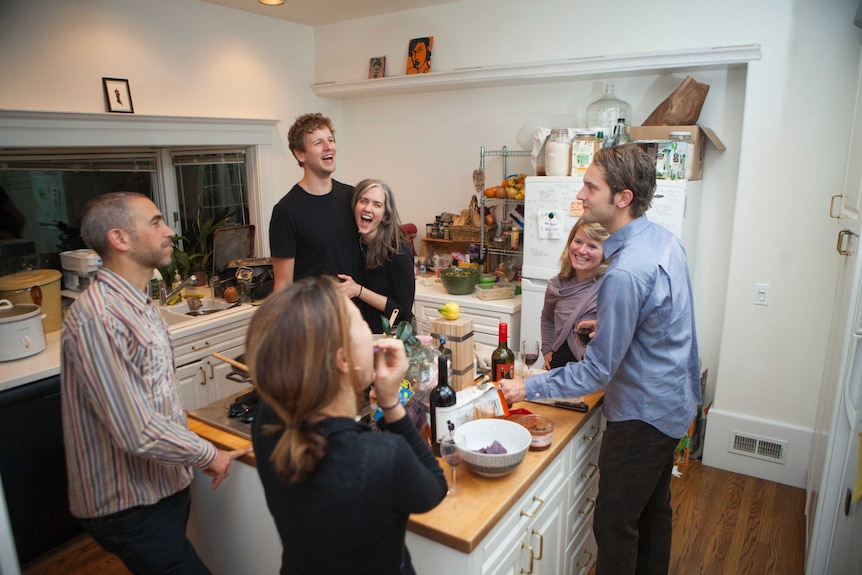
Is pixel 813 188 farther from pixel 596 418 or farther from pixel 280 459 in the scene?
pixel 280 459

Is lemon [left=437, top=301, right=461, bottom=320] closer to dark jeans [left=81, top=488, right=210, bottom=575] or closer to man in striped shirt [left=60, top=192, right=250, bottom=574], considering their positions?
man in striped shirt [left=60, top=192, right=250, bottom=574]

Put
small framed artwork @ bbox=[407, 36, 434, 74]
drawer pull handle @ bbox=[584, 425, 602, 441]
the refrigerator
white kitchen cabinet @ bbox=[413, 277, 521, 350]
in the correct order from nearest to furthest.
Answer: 1. drawer pull handle @ bbox=[584, 425, 602, 441]
2. the refrigerator
3. white kitchen cabinet @ bbox=[413, 277, 521, 350]
4. small framed artwork @ bbox=[407, 36, 434, 74]

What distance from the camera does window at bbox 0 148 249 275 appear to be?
10.5ft

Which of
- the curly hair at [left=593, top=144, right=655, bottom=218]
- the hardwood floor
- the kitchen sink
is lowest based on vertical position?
the hardwood floor

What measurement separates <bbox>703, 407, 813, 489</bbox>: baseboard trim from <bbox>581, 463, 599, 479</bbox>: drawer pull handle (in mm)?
1487

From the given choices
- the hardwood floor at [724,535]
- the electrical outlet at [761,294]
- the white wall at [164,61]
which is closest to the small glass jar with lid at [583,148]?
the electrical outlet at [761,294]

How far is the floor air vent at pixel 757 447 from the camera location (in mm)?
3172

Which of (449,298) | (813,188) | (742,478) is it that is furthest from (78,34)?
(742,478)

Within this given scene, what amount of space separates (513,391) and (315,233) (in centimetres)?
117

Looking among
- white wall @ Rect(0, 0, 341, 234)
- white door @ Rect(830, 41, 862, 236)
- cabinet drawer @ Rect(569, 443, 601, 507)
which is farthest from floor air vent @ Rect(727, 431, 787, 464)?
white wall @ Rect(0, 0, 341, 234)

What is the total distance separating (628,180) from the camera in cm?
174

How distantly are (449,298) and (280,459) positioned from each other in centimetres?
288

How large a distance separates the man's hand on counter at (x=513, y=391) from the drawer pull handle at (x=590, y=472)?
0.50 metres

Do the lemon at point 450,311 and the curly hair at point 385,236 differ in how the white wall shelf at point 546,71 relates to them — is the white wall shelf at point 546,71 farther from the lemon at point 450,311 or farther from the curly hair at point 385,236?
the lemon at point 450,311
